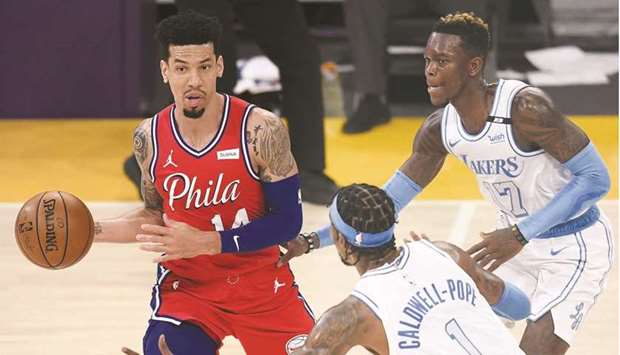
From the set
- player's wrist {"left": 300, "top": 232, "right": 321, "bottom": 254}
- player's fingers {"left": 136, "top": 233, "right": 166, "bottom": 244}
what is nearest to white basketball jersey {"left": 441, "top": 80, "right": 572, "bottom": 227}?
player's wrist {"left": 300, "top": 232, "right": 321, "bottom": 254}

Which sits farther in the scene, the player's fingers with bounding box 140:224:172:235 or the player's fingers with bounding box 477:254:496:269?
the player's fingers with bounding box 477:254:496:269

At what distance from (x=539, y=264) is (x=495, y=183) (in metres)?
0.38

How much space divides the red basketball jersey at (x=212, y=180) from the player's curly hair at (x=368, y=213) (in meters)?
0.99

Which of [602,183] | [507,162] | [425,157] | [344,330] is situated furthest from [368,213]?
[425,157]

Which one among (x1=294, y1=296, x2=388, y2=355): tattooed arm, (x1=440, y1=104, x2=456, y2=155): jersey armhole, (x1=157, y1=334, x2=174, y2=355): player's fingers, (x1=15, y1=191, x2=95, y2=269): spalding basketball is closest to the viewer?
(x1=294, y1=296, x2=388, y2=355): tattooed arm

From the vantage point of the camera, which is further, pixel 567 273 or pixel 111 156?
pixel 111 156

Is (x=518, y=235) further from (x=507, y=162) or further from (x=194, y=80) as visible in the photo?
(x=194, y=80)

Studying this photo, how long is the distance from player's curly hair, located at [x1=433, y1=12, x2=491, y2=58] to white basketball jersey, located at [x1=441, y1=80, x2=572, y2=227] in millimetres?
193

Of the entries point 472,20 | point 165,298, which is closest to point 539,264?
point 472,20

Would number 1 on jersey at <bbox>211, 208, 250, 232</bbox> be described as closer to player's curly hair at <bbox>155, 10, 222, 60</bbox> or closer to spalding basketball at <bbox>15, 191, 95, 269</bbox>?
spalding basketball at <bbox>15, 191, 95, 269</bbox>

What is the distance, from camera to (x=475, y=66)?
5.68 m

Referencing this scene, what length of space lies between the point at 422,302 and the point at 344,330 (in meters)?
0.27

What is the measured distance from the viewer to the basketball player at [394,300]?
4312mm

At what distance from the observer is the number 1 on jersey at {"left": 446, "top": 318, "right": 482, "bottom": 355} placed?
4.38 meters
